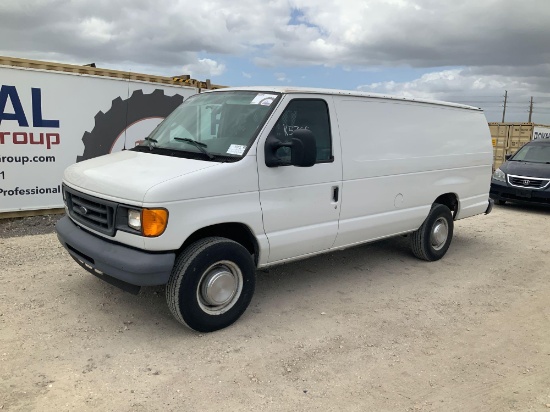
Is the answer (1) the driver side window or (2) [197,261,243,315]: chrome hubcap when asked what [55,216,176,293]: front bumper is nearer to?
(2) [197,261,243,315]: chrome hubcap

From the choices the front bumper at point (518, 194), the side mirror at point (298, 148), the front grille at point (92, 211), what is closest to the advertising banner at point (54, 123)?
the front grille at point (92, 211)

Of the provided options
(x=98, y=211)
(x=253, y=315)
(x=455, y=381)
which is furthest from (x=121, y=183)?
(x=455, y=381)

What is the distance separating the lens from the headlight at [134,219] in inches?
139

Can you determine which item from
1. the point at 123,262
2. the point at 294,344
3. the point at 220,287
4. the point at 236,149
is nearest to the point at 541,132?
the point at 236,149

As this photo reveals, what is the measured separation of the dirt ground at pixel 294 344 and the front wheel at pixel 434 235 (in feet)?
1.14

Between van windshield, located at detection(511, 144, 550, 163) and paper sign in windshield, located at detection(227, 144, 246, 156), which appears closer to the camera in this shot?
paper sign in windshield, located at detection(227, 144, 246, 156)

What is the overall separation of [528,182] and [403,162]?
697 cm

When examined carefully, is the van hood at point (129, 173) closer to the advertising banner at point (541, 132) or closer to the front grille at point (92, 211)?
the front grille at point (92, 211)

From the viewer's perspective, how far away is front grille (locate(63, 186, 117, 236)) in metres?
3.74

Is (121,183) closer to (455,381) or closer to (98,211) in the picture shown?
(98,211)

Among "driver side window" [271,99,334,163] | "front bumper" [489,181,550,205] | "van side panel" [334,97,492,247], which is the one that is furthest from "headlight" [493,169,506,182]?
"driver side window" [271,99,334,163]

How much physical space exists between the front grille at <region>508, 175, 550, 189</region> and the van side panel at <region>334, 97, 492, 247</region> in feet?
15.3

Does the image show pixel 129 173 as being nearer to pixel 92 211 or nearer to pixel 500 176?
pixel 92 211

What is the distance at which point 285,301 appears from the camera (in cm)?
483
